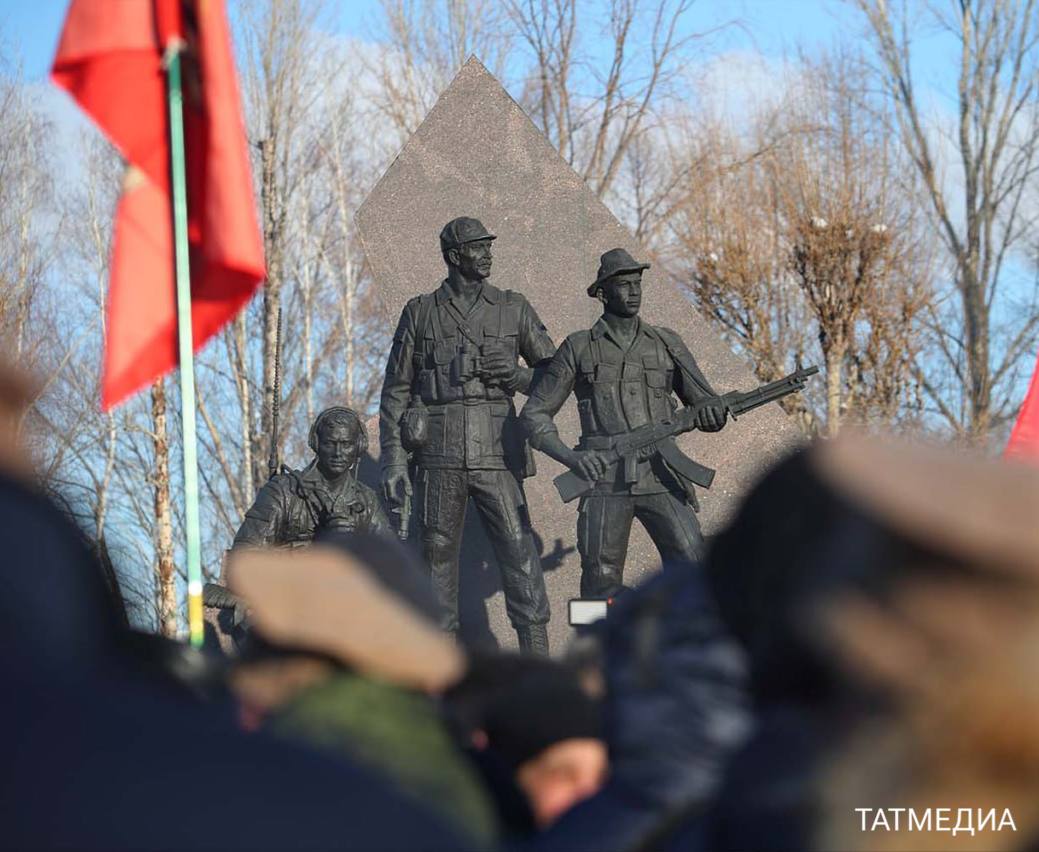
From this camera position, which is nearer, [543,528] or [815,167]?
[543,528]

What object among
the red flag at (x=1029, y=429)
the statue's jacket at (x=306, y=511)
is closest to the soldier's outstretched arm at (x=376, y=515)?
the statue's jacket at (x=306, y=511)

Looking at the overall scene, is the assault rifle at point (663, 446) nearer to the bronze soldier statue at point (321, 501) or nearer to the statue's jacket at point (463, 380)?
the statue's jacket at point (463, 380)

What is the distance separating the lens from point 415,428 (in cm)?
958

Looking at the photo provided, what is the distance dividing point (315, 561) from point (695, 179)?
23208mm

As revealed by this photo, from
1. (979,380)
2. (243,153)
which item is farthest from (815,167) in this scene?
(243,153)

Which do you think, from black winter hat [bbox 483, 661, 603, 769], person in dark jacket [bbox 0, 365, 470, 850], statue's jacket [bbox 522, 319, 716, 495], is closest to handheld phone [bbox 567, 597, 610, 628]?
statue's jacket [bbox 522, 319, 716, 495]

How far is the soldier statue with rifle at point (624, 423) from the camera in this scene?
9.15m


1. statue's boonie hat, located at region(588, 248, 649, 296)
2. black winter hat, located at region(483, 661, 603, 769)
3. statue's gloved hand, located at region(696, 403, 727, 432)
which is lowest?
black winter hat, located at region(483, 661, 603, 769)

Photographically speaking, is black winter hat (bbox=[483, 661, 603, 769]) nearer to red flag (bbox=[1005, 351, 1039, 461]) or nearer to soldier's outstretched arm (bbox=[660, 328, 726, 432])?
red flag (bbox=[1005, 351, 1039, 461])

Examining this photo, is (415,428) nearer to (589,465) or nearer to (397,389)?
(397,389)

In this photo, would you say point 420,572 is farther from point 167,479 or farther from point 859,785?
point 167,479

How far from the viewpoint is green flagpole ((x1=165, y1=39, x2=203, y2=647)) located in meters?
3.96

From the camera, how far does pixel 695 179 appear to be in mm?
24391

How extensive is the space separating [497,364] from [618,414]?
0.73 m
